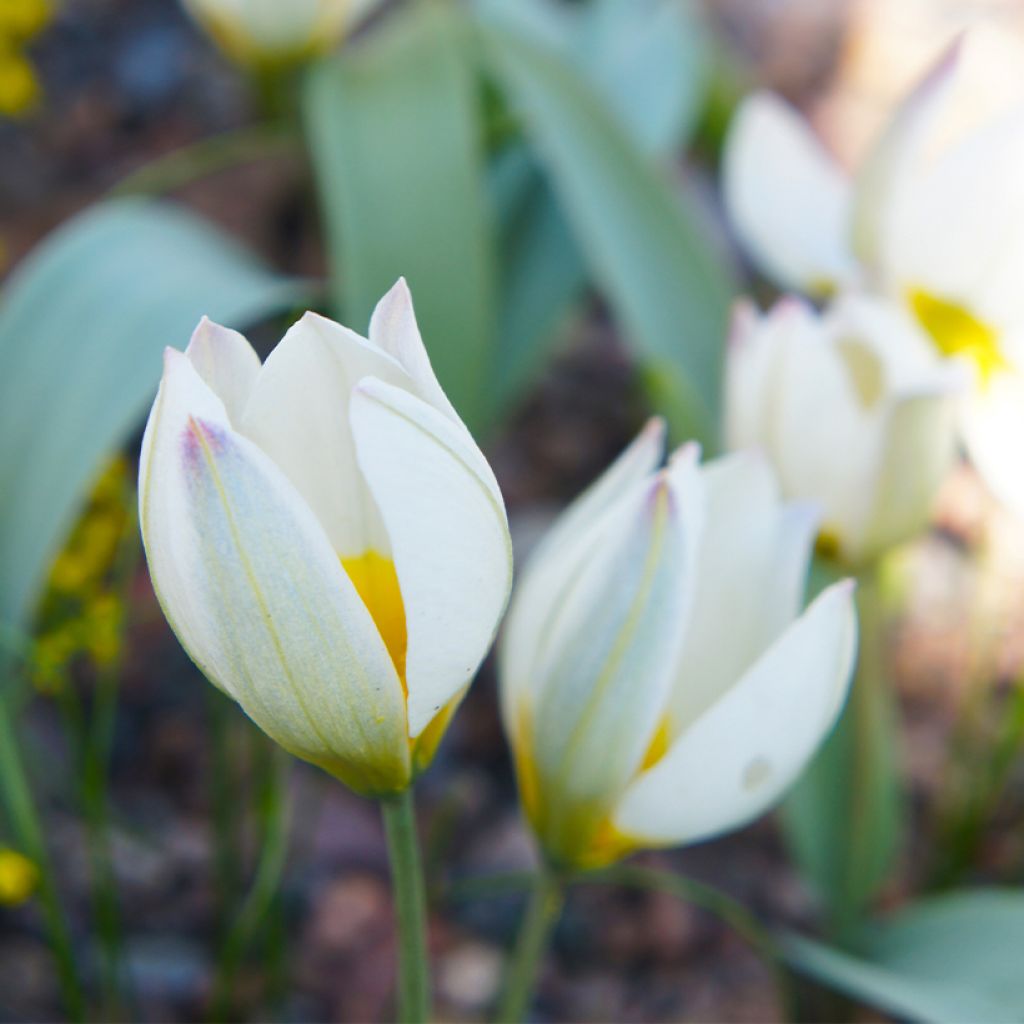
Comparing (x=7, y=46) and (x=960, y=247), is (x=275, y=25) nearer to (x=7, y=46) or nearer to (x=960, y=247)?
(x=7, y=46)

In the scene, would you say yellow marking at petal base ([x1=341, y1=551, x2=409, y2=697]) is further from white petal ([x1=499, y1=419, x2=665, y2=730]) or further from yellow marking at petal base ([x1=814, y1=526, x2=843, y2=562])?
yellow marking at petal base ([x1=814, y1=526, x2=843, y2=562])

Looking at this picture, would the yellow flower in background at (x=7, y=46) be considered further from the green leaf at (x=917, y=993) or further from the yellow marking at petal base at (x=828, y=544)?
the green leaf at (x=917, y=993)

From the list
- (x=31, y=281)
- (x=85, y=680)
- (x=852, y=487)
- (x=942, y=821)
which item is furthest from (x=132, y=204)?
(x=942, y=821)

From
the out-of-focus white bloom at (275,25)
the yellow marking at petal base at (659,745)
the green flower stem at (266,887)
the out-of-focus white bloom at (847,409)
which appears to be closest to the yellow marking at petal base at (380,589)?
the yellow marking at petal base at (659,745)

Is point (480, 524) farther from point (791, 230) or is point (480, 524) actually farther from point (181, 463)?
point (791, 230)

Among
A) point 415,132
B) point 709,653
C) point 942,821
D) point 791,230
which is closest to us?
point 709,653

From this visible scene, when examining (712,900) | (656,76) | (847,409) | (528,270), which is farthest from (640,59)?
(712,900)
